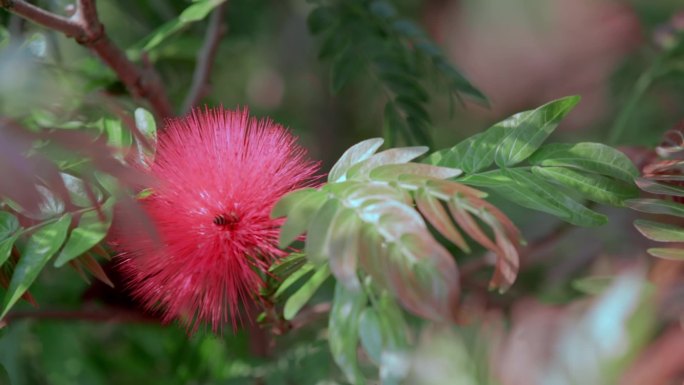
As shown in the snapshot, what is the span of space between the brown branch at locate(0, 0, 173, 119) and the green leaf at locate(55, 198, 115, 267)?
19 cm

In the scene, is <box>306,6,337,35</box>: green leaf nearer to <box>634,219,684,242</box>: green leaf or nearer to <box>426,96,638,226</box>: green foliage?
<box>426,96,638,226</box>: green foliage

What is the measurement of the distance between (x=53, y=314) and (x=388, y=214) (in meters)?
0.54

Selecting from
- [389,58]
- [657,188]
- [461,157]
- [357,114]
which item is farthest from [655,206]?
[357,114]

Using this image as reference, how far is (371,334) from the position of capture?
46 centimetres

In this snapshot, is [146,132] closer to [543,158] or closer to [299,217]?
[299,217]

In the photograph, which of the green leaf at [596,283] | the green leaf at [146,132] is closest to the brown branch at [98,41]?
the green leaf at [146,132]

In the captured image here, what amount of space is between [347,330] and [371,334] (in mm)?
18

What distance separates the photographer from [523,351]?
439 millimetres

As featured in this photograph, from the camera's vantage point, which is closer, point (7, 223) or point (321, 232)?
point (321, 232)

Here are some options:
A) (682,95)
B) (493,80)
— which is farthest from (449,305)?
(493,80)

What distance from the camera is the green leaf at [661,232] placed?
1.87ft

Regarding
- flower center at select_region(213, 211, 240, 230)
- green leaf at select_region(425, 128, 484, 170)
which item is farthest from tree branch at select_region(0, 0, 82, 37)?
green leaf at select_region(425, 128, 484, 170)

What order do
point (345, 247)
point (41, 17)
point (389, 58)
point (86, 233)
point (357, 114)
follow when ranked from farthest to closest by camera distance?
1. point (357, 114)
2. point (389, 58)
3. point (41, 17)
4. point (86, 233)
5. point (345, 247)

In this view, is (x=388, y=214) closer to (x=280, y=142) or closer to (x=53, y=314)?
(x=280, y=142)
